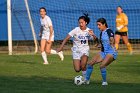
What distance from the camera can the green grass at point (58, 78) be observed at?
1188cm

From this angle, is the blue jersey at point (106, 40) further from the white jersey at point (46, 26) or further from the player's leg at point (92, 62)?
the white jersey at point (46, 26)

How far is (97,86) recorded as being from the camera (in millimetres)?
12789

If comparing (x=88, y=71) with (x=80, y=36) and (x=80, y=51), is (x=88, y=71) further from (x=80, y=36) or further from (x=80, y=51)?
(x=80, y=36)

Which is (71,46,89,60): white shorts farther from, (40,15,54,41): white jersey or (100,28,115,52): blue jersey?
(40,15,54,41): white jersey

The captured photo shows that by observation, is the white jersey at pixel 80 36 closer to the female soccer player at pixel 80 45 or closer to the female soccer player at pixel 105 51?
the female soccer player at pixel 80 45

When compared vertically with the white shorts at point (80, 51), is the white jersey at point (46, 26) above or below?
above

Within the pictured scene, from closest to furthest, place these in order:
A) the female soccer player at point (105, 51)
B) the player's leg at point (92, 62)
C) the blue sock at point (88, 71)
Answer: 1. the female soccer player at point (105, 51)
2. the player's leg at point (92, 62)
3. the blue sock at point (88, 71)

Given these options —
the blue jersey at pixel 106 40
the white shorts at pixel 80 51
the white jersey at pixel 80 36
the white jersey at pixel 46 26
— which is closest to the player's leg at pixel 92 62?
the blue jersey at pixel 106 40

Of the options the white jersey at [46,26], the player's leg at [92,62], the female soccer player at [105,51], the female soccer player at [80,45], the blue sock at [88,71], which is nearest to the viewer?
the female soccer player at [105,51]

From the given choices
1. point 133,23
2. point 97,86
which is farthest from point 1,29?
point 97,86

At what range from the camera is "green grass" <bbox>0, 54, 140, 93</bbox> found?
468 inches

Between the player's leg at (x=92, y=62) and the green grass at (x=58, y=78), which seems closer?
the green grass at (x=58, y=78)

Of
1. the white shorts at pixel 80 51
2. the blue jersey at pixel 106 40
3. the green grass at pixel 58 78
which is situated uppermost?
the blue jersey at pixel 106 40

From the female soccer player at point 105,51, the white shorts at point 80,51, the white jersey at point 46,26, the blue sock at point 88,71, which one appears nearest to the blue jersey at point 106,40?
the female soccer player at point 105,51
